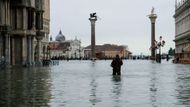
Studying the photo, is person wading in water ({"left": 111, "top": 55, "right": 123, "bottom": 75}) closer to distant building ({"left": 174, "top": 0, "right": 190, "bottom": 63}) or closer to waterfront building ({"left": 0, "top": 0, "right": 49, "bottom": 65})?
waterfront building ({"left": 0, "top": 0, "right": 49, "bottom": 65})

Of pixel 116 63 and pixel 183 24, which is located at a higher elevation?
pixel 183 24

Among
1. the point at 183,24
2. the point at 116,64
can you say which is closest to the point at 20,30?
the point at 116,64

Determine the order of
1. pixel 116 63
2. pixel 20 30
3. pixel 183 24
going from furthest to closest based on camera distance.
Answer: pixel 183 24, pixel 20 30, pixel 116 63

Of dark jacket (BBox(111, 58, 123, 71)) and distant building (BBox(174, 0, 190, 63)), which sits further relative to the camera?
distant building (BBox(174, 0, 190, 63))

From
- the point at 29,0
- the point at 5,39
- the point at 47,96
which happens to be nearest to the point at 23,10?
the point at 29,0

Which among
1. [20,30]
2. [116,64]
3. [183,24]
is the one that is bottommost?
[116,64]

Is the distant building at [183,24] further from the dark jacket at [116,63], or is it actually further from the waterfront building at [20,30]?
the dark jacket at [116,63]

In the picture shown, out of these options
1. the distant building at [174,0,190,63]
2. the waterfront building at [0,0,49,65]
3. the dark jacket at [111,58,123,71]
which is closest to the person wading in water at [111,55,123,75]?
the dark jacket at [111,58,123,71]

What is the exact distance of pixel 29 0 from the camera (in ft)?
235

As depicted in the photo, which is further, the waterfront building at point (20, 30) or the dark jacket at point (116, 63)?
the waterfront building at point (20, 30)

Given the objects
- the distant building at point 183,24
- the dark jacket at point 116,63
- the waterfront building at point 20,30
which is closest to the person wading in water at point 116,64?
the dark jacket at point 116,63

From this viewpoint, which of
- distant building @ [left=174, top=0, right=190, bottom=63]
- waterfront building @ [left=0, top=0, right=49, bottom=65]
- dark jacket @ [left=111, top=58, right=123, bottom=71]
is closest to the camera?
dark jacket @ [left=111, top=58, right=123, bottom=71]

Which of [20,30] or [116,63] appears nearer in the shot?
[116,63]

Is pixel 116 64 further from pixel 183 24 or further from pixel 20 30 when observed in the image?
pixel 183 24
